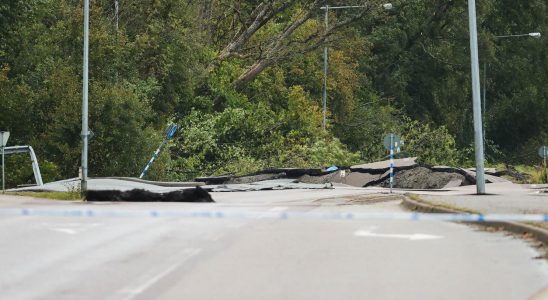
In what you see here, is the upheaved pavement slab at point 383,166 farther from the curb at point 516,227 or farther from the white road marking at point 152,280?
the white road marking at point 152,280

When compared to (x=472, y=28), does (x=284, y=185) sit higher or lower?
lower

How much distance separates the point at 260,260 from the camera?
1253cm

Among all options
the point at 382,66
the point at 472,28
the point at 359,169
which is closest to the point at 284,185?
the point at 359,169

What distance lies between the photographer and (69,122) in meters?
41.6

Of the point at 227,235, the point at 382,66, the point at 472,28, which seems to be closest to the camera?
the point at 227,235

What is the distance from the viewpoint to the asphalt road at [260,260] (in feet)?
33.7

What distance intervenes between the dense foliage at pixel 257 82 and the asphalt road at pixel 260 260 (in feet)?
77.7

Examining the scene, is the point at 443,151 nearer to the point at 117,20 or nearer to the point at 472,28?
the point at 117,20

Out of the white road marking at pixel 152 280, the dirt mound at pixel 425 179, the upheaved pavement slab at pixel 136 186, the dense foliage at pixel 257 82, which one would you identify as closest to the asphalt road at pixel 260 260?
the white road marking at pixel 152 280

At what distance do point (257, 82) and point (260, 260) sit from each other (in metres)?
54.2

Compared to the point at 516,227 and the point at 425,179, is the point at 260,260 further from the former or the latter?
the point at 425,179

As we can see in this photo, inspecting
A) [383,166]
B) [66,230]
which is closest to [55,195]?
[66,230]

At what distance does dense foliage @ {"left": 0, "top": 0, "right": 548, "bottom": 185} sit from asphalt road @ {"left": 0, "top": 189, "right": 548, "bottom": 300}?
77.7 feet

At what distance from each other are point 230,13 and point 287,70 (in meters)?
7.36
